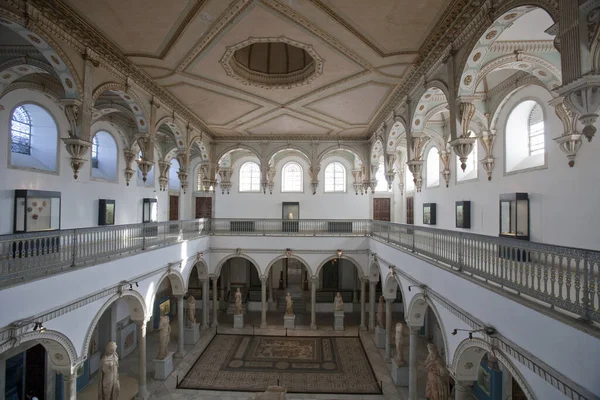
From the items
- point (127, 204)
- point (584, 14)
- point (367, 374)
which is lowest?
point (367, 374)

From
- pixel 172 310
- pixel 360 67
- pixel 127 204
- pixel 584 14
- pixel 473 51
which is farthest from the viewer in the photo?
pixel 172 310

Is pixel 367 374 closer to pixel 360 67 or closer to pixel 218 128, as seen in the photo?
pixel 360 67

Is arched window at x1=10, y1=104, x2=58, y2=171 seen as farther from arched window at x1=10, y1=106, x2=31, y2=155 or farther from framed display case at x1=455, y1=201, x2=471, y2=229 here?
framed display case at x1=455, y1=201, x2=471, y2=229

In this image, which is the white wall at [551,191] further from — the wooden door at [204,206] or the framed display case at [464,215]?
the wooden door at [204,206]

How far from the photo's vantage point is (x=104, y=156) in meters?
14.9

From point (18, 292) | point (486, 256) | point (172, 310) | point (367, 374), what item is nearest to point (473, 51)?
point (486, 256)

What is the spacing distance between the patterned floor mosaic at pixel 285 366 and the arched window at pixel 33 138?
8918 millimetres

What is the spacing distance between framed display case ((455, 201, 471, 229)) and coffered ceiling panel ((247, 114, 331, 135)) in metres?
7.14

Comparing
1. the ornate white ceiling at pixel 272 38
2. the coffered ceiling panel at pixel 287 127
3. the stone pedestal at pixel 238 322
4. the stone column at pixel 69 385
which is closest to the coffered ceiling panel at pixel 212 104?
the ornate white ceiling at pixel 272 38

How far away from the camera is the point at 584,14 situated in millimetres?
3926

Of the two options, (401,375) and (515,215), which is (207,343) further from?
(515,215)

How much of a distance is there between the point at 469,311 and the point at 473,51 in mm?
5197

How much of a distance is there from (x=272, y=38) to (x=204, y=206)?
55.2ft

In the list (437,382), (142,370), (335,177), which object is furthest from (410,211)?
(142,370)
